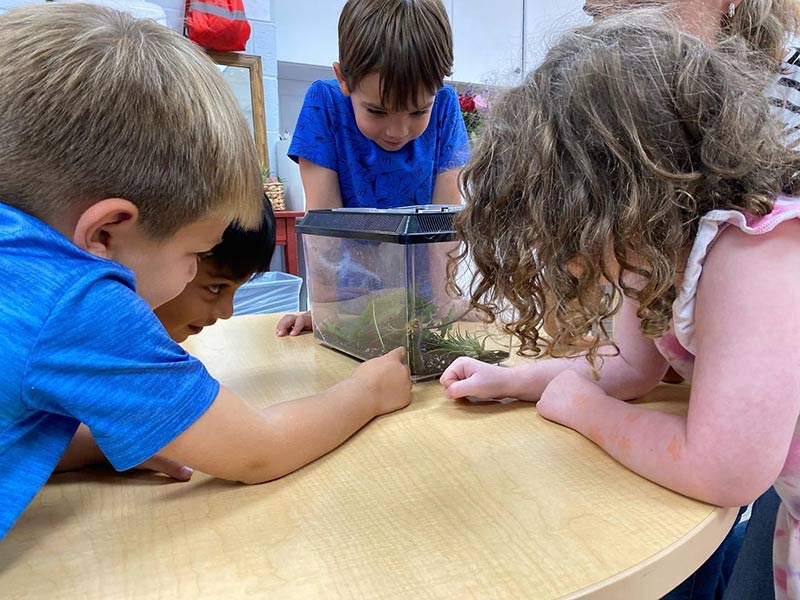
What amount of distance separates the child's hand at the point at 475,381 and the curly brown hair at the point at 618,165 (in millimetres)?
135

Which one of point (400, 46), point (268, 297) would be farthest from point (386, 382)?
point (268, 297)

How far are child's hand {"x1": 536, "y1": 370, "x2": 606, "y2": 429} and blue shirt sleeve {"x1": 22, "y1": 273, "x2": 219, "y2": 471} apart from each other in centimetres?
39

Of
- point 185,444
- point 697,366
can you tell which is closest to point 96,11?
point 185,444

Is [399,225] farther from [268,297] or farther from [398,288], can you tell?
[268,297]

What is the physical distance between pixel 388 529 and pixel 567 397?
0.30 meters

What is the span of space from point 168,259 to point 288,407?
191 millimetres

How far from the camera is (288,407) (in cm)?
62

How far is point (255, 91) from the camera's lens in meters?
3.07

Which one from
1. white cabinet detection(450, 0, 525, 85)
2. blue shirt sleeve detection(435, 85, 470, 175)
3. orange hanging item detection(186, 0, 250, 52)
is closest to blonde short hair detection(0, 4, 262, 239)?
blue shirt sleeve detection(435, 85, 470, 175)

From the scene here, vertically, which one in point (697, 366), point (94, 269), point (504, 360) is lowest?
point (504, 360)

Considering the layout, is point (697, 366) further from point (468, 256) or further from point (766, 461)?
point (468, 256)

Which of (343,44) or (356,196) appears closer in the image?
(343,44)

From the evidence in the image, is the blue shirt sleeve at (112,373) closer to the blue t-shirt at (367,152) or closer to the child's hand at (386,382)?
the child's hand at (386,382)

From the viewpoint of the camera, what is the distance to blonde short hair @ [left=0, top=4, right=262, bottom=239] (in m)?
0.48
